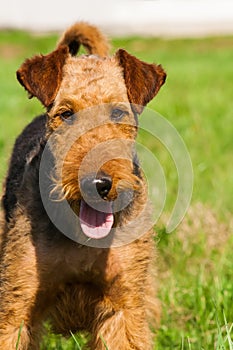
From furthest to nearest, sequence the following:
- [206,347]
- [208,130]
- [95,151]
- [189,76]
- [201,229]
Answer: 1. [189,76]
2. [208,130]
3. [201,229]
4. [206,347]
5. [95,151]

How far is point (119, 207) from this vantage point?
12.5ft

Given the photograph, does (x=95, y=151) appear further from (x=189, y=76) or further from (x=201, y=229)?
(x=189, y=76)

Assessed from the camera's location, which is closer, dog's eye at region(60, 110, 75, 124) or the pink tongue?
the pink tongue

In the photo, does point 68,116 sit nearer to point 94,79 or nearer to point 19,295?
point 94,79

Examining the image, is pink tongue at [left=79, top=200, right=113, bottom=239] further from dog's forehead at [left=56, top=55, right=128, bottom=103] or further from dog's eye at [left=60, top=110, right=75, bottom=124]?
dog's forehead at [left=56, top=55, right=128, bottom=103]

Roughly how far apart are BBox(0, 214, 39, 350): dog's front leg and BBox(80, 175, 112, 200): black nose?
662 mm

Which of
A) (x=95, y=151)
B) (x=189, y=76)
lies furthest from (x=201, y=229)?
(x=189, y=76)

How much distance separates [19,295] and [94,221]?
63 centimetres

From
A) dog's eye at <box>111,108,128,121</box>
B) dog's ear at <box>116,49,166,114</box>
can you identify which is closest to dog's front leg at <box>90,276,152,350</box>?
dog's eye at <box>111,108,128,121</box>

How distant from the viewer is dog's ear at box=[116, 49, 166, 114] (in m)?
4.07

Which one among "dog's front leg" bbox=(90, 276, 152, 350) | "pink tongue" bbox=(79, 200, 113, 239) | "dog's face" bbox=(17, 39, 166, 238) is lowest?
"dog's front leg" bbox=(90, 276, 152, 350)

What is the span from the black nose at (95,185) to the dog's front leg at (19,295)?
0.66m

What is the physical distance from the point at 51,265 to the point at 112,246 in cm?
35

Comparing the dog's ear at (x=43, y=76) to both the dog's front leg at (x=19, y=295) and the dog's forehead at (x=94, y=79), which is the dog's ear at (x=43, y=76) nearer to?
the dog's forehead at (x=94, y=79)
